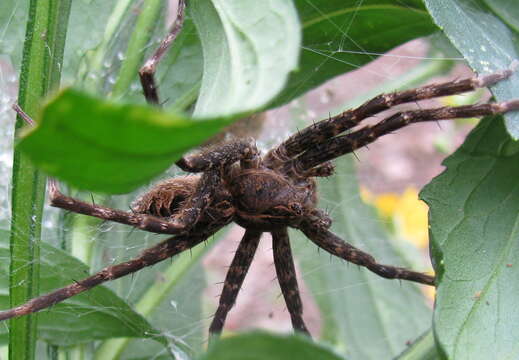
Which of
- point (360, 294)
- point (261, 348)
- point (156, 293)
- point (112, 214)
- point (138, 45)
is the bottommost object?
point (360, 294)

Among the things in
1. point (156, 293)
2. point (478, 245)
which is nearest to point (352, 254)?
point (478, 245)

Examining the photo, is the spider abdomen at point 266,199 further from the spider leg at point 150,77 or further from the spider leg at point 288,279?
the spider leg at point 150,77

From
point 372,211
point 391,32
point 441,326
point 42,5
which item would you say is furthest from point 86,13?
point 372,211

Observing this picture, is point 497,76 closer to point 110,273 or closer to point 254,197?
point 254,197

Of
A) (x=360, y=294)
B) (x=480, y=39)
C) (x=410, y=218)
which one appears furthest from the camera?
(x=410, y=218)

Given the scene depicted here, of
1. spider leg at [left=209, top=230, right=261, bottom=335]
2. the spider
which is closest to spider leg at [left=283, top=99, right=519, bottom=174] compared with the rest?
the spider

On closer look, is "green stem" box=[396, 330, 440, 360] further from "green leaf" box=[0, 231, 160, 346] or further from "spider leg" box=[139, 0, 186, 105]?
"spider leg" box=[139, 0, 186, 105]

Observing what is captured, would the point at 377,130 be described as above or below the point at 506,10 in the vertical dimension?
below
